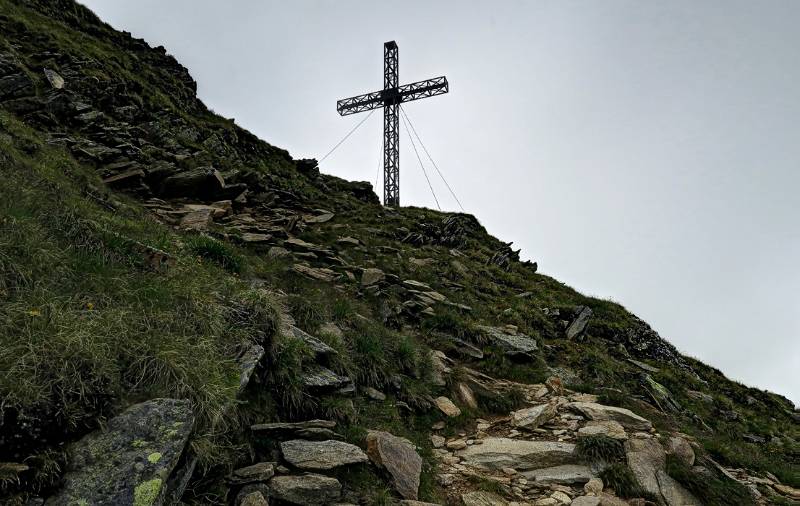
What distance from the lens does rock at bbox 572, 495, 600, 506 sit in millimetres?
5543

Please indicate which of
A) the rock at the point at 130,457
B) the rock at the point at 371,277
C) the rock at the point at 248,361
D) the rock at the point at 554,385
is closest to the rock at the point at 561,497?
the rock at the point at 554,385

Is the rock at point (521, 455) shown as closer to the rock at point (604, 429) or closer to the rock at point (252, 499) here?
the rock at point (604, 429)

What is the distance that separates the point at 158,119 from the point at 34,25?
8.07m

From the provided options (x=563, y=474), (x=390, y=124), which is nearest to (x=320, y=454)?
(x=563, y=474)

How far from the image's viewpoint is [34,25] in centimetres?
2047

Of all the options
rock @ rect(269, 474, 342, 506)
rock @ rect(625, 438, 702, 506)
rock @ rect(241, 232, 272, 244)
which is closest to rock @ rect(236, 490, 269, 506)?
rock @ rect(269, 474, 342, 506)

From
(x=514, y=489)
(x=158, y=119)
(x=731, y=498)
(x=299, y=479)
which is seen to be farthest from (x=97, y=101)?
(x=731, y=498)

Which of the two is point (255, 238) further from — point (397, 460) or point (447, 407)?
point (397, 460)

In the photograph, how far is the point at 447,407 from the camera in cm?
820

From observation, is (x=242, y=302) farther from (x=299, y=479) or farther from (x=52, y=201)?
(x=52, y=201)

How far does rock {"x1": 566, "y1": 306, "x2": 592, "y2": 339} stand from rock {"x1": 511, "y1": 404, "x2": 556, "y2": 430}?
7.11 meters

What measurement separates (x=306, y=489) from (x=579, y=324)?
13506 mm

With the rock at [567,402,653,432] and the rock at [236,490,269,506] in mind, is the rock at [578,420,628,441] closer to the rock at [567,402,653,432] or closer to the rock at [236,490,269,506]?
the rock at [567,402,653,432]

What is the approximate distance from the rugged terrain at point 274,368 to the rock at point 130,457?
0.02 m
